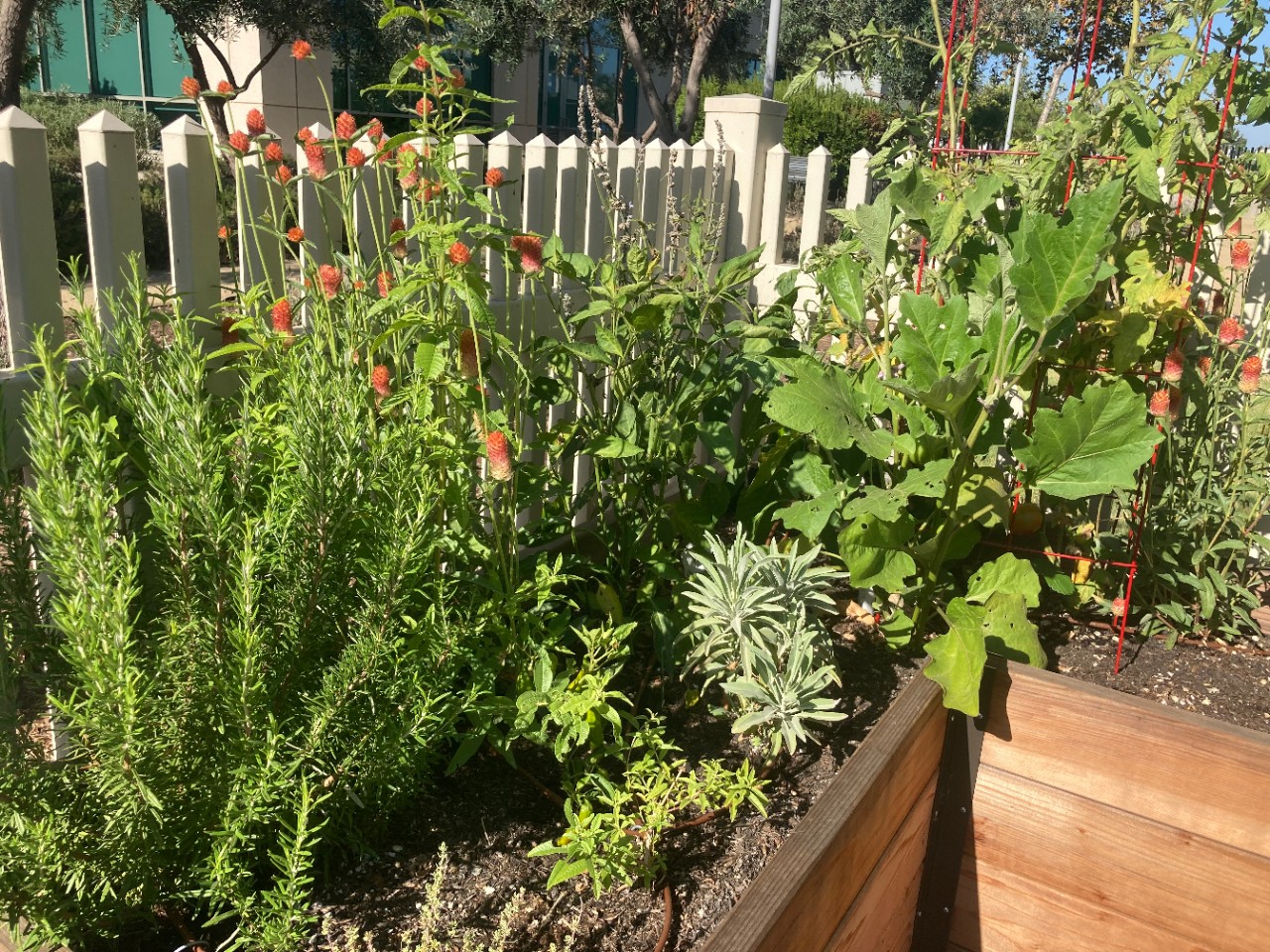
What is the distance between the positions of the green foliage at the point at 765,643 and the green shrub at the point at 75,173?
6.38 meters

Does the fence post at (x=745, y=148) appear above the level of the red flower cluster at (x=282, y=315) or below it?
above

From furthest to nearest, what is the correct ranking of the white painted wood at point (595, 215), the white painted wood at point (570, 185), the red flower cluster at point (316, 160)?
the white painted wood at point (595, 215), the white painted wood at point (570, 185), the red flower cluster at point (316, 160)

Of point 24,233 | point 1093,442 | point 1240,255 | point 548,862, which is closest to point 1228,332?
point 1240,255

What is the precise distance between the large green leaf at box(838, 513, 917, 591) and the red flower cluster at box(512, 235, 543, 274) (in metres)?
0.87

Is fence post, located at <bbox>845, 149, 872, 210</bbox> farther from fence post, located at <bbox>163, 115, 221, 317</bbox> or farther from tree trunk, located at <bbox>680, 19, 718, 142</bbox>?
tree trunk, located at <bbox>680, 19, 718, 142</bbox>

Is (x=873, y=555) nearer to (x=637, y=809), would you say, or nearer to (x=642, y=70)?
(x=637, y=809)

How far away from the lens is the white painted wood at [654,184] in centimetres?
323

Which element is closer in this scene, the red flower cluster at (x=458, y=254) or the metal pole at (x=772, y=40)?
the red flower cluster at (x=458, y=254)

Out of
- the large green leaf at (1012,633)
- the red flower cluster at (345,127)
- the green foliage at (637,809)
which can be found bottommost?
the green foliage at (637,809)

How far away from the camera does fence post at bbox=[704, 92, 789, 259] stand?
3.68 meters

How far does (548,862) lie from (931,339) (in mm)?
1327

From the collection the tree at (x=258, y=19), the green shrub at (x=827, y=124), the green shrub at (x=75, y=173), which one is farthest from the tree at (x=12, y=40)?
the green shrub at (x=827, y=124)

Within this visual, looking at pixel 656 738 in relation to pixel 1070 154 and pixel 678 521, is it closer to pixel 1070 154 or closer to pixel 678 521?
pixel 678 521

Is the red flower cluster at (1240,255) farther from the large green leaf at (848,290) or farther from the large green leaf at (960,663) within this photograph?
the large green leaf at (960,663)
